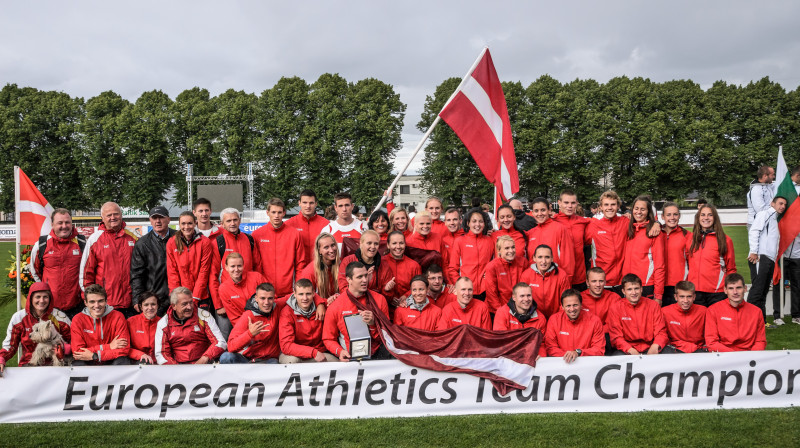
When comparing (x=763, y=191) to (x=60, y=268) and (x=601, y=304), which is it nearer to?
(x=601, y=304)

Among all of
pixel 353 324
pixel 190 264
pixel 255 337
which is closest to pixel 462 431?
pixel 353 324

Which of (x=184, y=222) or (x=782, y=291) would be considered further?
(x=782, y=291)

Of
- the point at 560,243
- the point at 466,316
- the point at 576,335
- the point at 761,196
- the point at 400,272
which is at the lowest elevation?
the point at 576,335

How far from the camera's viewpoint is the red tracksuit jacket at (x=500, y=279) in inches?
253

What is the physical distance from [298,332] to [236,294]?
3.04 feet

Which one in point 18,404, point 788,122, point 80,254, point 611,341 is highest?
point 788,122

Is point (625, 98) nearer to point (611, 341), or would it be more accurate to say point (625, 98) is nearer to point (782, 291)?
point (782, 291)

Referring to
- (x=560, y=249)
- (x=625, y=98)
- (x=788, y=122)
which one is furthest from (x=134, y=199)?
(x=788, y=122)

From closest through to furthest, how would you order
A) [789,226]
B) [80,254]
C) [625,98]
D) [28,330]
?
1. [28,330]
2. [80,254]
3. [789,226]
4. [625,98]

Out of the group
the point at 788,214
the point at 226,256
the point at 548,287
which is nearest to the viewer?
the point at 548,287

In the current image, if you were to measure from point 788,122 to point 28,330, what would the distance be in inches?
1847

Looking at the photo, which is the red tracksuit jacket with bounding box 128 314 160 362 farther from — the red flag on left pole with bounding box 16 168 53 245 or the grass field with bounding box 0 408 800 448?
the red flag on left pole with bounding box 16 168 53 245

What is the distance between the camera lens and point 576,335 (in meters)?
5.65

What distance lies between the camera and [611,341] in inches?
235
